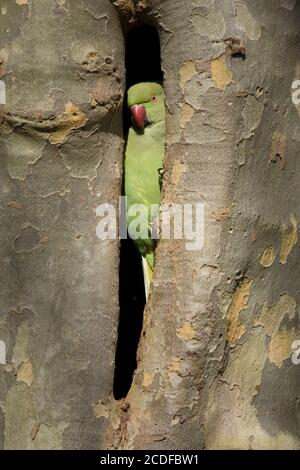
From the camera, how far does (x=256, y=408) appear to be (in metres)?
1.88

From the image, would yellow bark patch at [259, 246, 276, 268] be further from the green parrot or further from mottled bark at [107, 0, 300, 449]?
the green parrot

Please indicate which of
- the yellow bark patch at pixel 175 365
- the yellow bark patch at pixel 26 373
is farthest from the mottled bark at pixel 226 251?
the yellow bark patch at pixel 26 373

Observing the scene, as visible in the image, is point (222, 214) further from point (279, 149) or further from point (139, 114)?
point (139, 114)

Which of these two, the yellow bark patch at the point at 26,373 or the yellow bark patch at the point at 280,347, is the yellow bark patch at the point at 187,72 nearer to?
the yellow bark patch at the point at 280,347

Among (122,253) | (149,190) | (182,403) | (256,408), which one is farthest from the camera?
(122,253)

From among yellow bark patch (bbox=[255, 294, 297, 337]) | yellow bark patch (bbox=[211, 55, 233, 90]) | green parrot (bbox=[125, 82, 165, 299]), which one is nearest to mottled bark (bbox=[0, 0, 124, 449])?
yellow bark patch (bbox=[211, 55, 233, 90])

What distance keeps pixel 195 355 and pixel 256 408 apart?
0.27 m

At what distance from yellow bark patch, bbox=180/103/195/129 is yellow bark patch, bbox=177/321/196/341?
0.58 metres

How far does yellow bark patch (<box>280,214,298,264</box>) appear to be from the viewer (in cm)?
192

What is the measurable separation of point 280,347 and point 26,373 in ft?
2.44

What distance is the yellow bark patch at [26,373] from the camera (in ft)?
5.99
